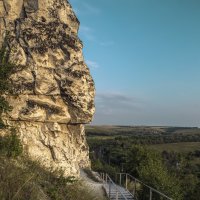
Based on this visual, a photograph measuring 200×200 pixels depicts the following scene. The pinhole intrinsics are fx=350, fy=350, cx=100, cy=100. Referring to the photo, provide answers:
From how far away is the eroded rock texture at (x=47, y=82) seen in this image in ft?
75.6

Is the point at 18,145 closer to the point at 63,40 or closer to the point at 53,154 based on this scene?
the point at 53,154

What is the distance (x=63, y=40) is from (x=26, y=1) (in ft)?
13.4

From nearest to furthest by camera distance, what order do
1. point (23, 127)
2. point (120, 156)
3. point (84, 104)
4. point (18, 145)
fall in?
1. point (18, 145)
2. point (23, 127)
3. point (84, 104)
4. point (120, 156)

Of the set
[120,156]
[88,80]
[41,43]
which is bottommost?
[120,156]

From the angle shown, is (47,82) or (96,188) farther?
→ (96,188)

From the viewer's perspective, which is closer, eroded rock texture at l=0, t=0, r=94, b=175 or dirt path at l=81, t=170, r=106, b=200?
dirt path at l=81, t=170, r=106, b=200

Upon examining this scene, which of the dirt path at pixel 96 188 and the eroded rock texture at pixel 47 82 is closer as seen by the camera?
the dirt path at pixel 96 188

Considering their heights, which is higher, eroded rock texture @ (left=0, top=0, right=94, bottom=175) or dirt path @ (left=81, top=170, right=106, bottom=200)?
eroded rock texture @ (left=0, top=0, right=94, bottom=175)

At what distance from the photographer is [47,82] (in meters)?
24.2

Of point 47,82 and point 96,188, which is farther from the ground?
point 47,82

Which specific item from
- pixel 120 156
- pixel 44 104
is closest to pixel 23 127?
pixel 44 104

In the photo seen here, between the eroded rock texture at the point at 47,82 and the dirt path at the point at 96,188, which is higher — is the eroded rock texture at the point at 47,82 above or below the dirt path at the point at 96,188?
above

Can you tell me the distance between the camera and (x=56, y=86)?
24719 millimetres

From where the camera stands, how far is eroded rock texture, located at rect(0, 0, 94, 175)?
23031 mm
